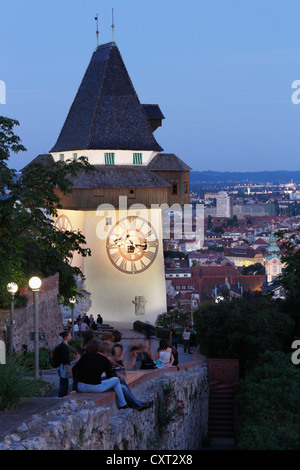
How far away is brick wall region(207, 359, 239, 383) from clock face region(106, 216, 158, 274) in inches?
844

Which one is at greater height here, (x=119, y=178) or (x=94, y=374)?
(x=119, y=178)

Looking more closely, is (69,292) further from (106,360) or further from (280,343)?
(106,360)

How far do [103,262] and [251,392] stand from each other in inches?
996

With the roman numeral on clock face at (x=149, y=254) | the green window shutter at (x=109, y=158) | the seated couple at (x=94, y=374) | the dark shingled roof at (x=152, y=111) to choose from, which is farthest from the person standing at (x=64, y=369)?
the dark shingled roof at (x=152, y=111)

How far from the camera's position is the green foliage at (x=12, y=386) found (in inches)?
353

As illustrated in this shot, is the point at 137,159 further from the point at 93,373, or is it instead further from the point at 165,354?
the point at 93,373

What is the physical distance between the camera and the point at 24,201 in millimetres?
20297

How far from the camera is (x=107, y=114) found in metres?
44.8

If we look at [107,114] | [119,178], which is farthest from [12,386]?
[107,114]

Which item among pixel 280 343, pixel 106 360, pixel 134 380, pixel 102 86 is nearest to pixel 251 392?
pixel 280 343

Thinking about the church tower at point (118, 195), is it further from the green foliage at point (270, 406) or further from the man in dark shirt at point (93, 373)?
the man in dark shirt at point (93, 373)

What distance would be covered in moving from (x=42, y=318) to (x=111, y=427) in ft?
45.6

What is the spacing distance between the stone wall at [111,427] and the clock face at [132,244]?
2545cm

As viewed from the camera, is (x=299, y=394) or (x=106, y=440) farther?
(x=299, y=394)
